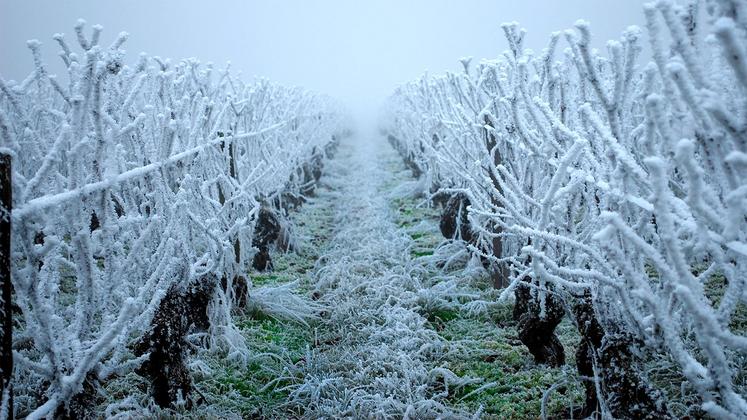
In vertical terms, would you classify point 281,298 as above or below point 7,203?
below

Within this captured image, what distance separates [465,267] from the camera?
218 inches

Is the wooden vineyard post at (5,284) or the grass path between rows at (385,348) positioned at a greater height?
the wooden vineyard post at (5,284)

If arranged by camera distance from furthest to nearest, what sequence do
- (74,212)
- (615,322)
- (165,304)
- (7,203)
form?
(165,304)
(615,322)
(74,212)
(7,203)

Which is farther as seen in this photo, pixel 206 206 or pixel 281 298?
pixel 281 298

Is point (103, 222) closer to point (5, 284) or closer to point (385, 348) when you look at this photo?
point (5, 284)

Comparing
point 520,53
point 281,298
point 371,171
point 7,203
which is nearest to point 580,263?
point 520,53

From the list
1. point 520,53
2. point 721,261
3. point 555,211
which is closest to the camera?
point 721,261

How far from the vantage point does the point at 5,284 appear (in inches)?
58.4

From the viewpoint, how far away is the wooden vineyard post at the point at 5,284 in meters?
1.48

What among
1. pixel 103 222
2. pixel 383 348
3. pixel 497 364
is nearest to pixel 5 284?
pixel 103 222

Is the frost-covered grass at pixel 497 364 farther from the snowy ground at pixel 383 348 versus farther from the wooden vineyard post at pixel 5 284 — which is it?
the wooden vineyard post at pixel 5 284

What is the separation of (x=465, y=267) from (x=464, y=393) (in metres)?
2.48

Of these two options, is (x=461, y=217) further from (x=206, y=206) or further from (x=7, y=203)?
(x=7, y=203)

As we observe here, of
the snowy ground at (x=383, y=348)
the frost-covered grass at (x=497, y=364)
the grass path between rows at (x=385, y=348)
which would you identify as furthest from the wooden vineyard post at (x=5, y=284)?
the frost-covered grass at (x=497, y=364)
